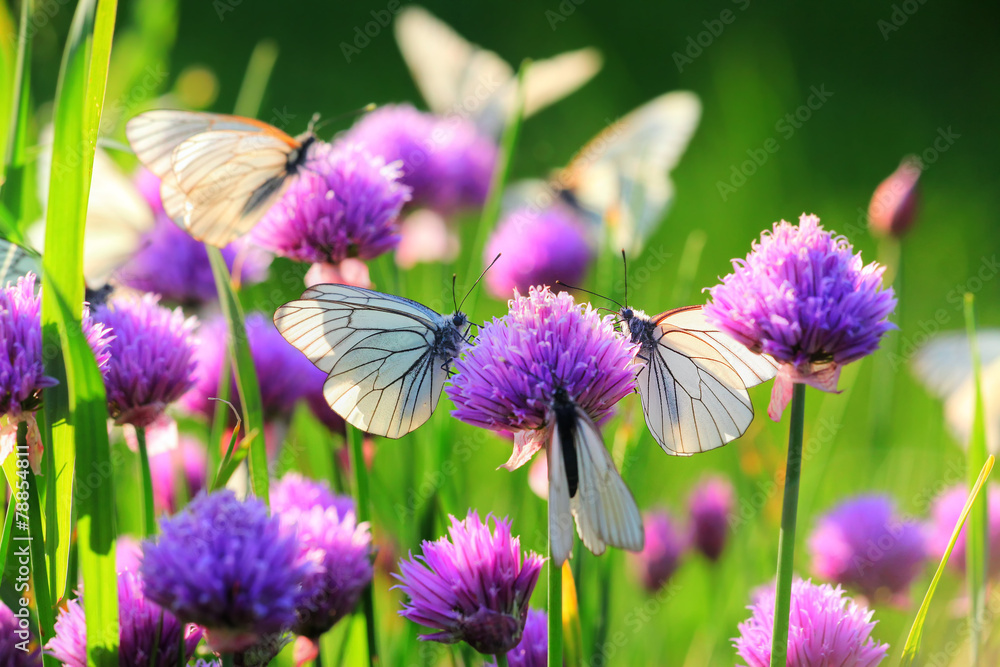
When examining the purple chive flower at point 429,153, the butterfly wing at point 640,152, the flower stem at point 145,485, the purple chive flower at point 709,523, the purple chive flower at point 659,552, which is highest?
the butterfly wing at point 640,152

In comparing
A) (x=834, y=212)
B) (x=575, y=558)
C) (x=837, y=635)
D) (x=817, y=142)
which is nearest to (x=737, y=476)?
(x=575, y=558)

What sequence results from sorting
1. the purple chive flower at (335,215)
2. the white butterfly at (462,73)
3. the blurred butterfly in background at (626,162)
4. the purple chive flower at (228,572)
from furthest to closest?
the white butterfly at (462,73), the blurred butterfly in background at (626,162), the purple chive flower at (335,215), the purple chive flower at (228,572)

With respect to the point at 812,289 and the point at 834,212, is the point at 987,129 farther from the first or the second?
the point at 812,289

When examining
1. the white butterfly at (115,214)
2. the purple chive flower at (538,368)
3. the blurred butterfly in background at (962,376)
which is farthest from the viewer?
the white butterfly at (115,214)

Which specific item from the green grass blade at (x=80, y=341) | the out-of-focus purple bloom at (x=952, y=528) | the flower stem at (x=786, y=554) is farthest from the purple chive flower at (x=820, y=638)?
the out-of-focus purple bloom at (x=952, y=528)

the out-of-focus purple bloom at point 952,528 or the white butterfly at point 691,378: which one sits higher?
the white butterfly at point 691,378

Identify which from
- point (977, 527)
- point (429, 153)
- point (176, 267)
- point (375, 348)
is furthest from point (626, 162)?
point (977, 527)

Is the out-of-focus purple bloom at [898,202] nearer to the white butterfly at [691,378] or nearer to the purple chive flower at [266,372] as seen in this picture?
the white butterfly at [691,378]

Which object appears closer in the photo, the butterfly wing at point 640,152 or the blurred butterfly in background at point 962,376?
the blurred butterfly in background at point 962,376
